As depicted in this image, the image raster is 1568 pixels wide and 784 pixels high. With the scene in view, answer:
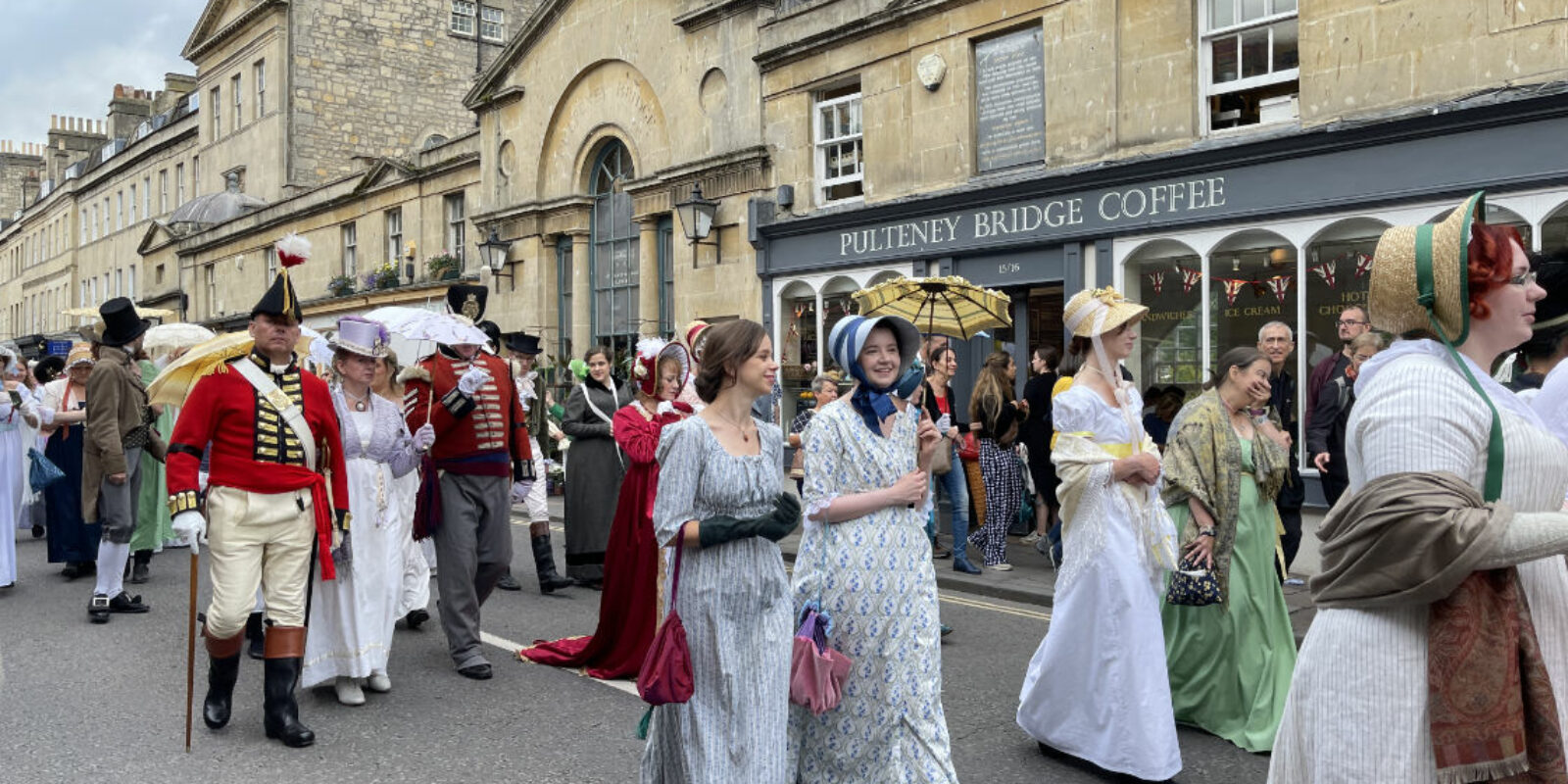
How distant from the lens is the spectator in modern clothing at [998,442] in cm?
1020

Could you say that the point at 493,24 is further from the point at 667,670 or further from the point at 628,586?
the point at 667,670

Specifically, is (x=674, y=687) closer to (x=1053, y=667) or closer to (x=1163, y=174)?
(x=1053, y=667)

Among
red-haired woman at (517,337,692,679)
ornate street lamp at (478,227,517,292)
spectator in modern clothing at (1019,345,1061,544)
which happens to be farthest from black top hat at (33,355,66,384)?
spectator in modern clothing at (1019,345,1061,544)

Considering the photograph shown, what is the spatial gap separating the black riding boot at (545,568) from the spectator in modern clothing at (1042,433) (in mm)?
4281

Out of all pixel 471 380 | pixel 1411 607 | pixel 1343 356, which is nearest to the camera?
pixel 1411 607

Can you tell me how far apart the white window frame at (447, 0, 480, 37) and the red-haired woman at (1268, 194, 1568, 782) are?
36516mm

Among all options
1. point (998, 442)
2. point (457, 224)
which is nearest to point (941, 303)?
point (998, 442)

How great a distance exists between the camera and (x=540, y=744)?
17.2 feet

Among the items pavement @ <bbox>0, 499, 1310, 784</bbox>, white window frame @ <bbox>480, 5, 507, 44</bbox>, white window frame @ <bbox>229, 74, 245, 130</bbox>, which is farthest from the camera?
white window frame @ <bbox>480, 5, 507, 44</bbox>

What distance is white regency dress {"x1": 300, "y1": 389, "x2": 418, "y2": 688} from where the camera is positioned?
19.8ft

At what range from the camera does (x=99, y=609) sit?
26.6ft

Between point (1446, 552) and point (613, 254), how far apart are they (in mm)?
18359

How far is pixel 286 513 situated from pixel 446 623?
1593 mm

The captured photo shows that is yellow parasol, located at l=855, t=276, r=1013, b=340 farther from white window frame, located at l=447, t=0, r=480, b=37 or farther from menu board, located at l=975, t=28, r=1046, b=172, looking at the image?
white window frame, located at l=447, t=0, r=480, b=37
